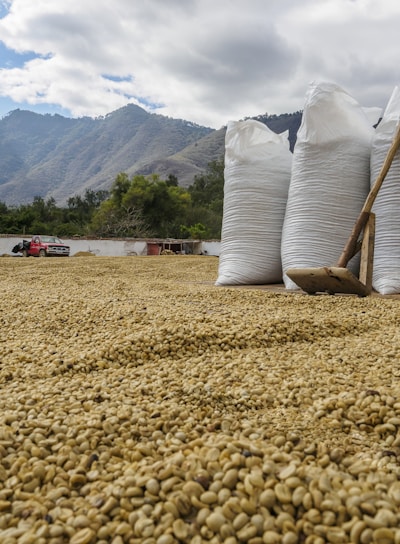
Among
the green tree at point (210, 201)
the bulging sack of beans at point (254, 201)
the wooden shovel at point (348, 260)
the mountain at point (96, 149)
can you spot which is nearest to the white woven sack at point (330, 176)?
the wooden shovel at point (348, 260)

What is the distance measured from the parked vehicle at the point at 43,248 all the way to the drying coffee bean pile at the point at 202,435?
1128cm

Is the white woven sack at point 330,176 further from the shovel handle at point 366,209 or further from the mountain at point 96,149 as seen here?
the mountain at point 96,149

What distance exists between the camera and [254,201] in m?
3.46

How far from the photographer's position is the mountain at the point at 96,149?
64.0 meters

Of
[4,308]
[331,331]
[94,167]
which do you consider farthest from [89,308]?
[94,167]

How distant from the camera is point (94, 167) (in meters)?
82.8

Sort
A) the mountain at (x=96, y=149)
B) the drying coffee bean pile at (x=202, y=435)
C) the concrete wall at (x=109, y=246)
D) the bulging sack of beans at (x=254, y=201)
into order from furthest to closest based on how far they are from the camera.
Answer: the mountain at (x=96, y=149)
the concrete wall at (x=109, y=246)
the bulging sack of beans at (x=254, y=201)
the drying coffee bean pile at (x=202, y=435)

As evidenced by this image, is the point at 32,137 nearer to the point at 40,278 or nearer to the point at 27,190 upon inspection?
the point at 27,190

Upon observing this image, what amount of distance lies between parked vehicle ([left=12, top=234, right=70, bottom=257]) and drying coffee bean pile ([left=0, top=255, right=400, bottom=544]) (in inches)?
444

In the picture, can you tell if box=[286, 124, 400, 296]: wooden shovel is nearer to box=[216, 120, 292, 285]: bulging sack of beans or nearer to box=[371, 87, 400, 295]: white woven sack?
box=[371, 87, 400, 295]: white woven sack

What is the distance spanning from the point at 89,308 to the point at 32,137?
120594 millimetres

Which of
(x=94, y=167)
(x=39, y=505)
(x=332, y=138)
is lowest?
(x=39, y=505)

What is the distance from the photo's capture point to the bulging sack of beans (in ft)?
11.3

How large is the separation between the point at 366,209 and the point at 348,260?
323 mm
